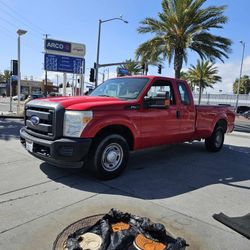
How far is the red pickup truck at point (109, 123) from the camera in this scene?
4961mm

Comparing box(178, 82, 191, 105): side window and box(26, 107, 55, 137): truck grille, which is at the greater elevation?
box(178, 82, 191, 105): side window

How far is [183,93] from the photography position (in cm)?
721

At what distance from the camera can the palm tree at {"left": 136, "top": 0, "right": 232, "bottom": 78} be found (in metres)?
19.4

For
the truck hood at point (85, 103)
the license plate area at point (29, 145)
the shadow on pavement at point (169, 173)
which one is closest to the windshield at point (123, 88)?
the truck hood at point (85, 103)

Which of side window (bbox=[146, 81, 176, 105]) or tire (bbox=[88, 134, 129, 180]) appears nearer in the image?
tire (bbox=[88, 134, 129, 180])

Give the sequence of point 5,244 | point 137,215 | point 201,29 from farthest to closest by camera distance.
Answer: point 201,29 < point 137,215 < point 5,244

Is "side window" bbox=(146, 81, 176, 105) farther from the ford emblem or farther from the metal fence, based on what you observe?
the metal fence

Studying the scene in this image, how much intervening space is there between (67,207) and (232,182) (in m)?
3.30

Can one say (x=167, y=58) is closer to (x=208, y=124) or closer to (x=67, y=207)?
(x=208, y=124)

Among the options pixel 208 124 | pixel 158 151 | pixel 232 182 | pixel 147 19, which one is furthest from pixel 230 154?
pixel 147 19

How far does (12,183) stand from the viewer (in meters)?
5.02

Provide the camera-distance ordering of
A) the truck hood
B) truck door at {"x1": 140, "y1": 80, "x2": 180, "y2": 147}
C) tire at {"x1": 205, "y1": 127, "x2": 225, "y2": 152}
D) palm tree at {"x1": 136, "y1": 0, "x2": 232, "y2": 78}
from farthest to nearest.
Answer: palm tree at {"x1": 136, "y1": 0, "x2": 232, "y2": 78} < tire at {"x1": 205, "y1": 127, "x2": 225, "y2": 152} < truck door at {"x1": 140, "y1": 80, "x2": 180, "y2": 147} < the truck hood

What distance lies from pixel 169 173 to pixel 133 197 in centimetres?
167

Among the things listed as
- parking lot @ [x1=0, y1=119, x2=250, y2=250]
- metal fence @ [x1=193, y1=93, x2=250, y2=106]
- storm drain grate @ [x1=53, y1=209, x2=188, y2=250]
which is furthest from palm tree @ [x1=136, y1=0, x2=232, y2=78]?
metal fence @ [x1=193, y1=93, x2=250, y2=106]
